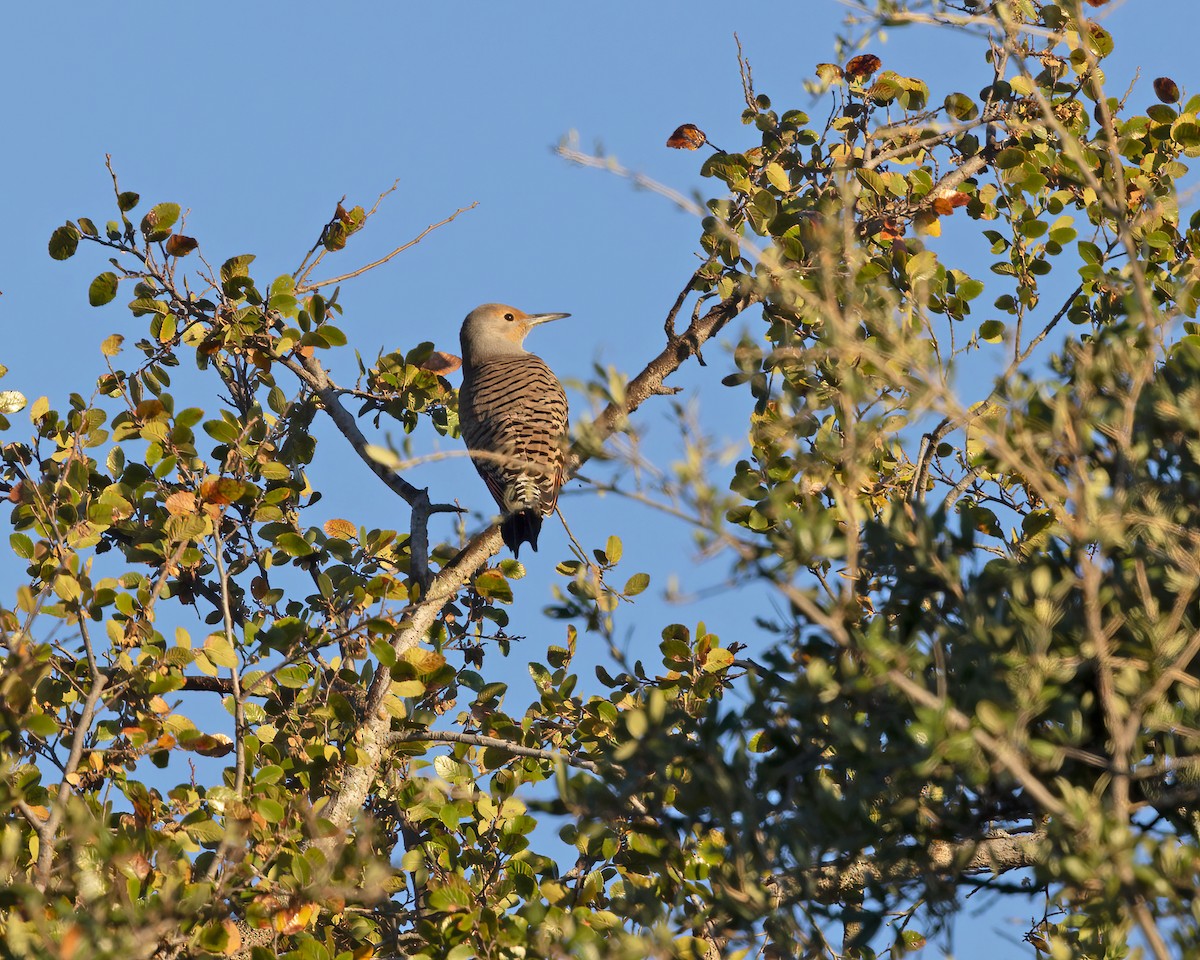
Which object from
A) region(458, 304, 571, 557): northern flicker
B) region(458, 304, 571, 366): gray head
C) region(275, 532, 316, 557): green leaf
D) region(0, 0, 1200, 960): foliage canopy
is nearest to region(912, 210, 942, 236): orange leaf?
region(0, 0, 1200, 960): foliage canopy

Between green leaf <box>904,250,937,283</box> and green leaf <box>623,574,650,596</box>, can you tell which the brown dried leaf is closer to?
green leaf <box>623,574,650,596</box>

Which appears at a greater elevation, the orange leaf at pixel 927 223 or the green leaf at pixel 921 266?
the orange leaf at pixel 927 223

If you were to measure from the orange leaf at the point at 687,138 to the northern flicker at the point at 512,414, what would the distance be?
1632 millimetres

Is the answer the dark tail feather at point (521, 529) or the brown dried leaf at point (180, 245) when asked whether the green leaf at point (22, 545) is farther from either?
the dark tail feather at point (521, 529)

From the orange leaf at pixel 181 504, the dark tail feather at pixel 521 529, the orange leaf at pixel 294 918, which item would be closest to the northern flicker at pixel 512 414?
the dark tail feather at pixel 521 529

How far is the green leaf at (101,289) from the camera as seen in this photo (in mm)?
5809

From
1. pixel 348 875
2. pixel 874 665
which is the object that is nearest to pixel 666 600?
pixel 874 665

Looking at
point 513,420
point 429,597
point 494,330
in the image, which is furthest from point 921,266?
point 494,330

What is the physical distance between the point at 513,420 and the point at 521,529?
4.77 ft

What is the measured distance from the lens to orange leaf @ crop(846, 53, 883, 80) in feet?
19.7

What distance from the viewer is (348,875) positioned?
388 centimetres

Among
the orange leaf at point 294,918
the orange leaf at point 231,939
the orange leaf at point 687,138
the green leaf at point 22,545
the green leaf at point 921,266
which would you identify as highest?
the orange leaf at point 687,138

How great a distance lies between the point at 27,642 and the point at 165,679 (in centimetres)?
43

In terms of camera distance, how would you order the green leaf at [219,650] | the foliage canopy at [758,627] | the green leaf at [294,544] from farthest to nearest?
the green leaf at [294,544] < the green leaf at [219,650] < the foliage canopy at [758,627]
